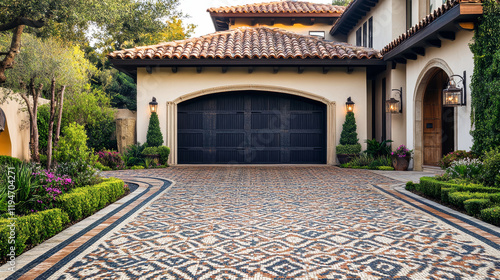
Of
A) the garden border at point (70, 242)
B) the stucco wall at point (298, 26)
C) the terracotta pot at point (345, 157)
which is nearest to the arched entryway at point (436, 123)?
the terracotta pot at point (345, 157)

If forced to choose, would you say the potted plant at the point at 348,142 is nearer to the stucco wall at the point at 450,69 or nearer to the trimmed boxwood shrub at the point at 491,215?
the stucco wall at the point at 450,69

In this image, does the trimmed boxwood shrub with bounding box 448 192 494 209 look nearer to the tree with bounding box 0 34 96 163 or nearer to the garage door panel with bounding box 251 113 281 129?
the garage door panel with bounding box 251 113 281 129

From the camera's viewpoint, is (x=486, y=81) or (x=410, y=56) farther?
(x=410, y=56)

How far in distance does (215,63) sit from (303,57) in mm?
3208

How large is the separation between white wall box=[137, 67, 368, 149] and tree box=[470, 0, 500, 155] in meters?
6.06

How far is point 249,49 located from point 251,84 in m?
1.33

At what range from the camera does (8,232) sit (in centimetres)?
371

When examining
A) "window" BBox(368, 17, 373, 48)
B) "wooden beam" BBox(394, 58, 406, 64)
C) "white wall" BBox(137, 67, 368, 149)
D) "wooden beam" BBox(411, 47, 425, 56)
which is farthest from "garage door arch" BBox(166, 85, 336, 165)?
"window" BBox(368, 17, 373, 48)

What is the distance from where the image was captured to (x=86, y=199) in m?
5.72

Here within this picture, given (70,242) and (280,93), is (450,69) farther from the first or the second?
(70,242)

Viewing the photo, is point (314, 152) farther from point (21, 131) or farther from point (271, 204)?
point (21, 131)

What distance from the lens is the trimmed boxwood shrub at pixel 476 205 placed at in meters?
5.59

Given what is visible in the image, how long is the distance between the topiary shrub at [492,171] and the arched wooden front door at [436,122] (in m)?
6.15

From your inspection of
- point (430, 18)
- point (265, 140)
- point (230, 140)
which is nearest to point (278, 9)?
point (265, 140)
